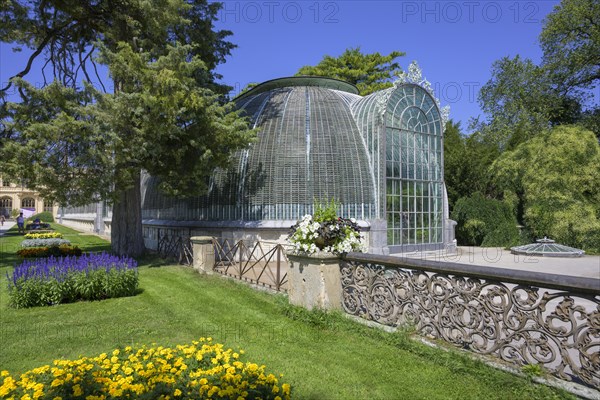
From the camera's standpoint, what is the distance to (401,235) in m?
15.1

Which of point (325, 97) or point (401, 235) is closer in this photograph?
point (401, 235)

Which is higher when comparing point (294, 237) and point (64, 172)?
point (64, 172)

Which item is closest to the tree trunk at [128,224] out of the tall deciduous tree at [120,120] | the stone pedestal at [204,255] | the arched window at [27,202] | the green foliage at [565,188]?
the tall deciduous tree at [120,120]

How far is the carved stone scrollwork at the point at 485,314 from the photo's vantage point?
3.81m

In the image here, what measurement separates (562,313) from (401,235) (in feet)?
37.2

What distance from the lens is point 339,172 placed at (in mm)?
14641

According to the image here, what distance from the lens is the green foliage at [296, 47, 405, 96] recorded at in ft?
113

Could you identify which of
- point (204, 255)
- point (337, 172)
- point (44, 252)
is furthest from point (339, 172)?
point (44, 252)

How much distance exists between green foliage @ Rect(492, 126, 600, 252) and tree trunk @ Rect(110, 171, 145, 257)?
1856cm

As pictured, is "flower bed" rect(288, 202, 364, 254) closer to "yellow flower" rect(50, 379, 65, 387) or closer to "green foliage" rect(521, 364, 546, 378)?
"green foliage" rect(521, 364, 546, 378)

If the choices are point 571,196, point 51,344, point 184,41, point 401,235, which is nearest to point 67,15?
point 184,41

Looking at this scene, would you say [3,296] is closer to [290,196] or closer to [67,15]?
[290,196]

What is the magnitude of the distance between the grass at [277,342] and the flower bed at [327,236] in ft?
3.47

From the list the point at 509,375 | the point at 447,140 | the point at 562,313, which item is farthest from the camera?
the point at 447,140
